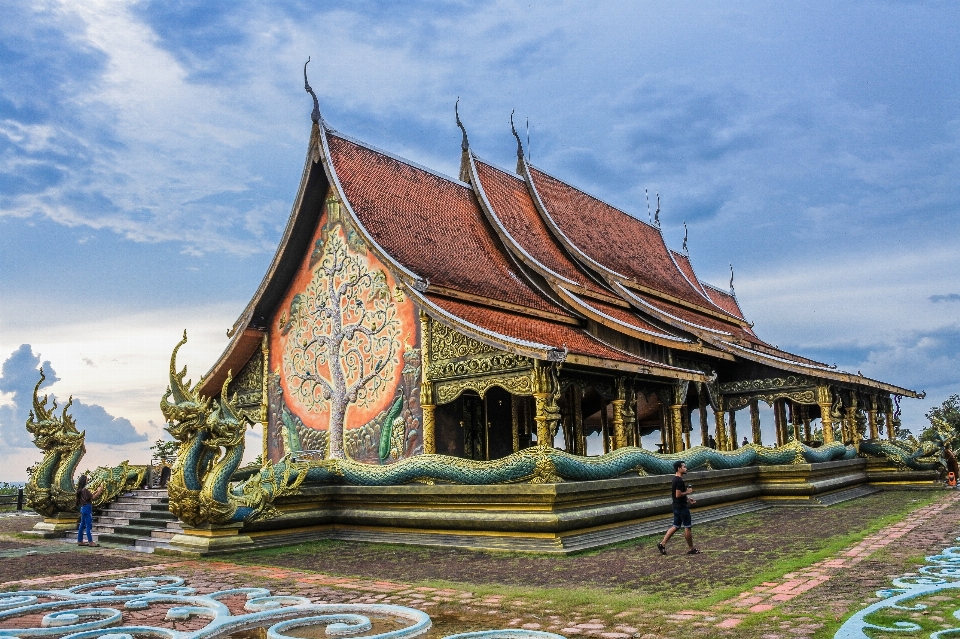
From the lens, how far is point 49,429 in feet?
41.9

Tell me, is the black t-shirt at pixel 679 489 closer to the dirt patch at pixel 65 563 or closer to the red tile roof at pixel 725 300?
the dirt patch at pixel 65 563

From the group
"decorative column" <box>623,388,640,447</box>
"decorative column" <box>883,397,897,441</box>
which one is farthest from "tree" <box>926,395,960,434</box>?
"decorative column" <box>623,388,640,447</box>

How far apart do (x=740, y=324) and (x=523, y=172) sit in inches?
283

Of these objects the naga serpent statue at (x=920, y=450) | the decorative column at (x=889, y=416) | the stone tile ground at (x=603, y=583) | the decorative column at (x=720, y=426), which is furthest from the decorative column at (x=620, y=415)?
the decorative column at (x=889, y=416)

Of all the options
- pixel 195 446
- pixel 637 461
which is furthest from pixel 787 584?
pixel 195 446

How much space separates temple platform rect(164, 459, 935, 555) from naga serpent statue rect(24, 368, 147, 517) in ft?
13.8

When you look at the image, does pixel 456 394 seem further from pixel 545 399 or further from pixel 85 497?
pixel 85 497

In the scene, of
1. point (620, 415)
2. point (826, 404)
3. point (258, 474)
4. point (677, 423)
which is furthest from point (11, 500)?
point (826, 404)

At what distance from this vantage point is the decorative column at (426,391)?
1102 cm

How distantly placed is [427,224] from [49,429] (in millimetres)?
7051

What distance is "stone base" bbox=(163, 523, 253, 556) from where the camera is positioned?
360 inches

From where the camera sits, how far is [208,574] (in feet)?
25.0

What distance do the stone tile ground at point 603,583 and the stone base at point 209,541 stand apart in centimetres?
36

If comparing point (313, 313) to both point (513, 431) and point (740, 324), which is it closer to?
point (513, 431)
